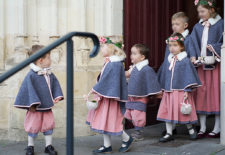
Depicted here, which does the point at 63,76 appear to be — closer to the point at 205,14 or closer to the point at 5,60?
the point at 5,60

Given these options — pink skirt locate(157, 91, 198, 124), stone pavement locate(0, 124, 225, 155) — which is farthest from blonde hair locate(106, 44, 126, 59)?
stone pavement locate(0, 124, 225, 155)

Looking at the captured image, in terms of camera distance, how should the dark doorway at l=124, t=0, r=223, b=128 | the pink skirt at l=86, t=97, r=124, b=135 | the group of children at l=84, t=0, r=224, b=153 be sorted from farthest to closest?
1. the dark doorway at l=124, t=0, r=223, b=128
2. the group of children at l=84, t=0, r=224, b=153
3. the pink skirt at l=86, t=97, r=124, b=135

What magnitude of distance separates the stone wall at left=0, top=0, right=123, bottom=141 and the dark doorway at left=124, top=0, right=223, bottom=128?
319 millimetres

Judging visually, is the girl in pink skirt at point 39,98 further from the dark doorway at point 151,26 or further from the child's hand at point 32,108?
the dark doorway at point 151,26

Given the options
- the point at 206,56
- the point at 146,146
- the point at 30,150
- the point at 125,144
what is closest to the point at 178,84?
the point at 206,56

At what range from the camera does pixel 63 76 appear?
5504 mm

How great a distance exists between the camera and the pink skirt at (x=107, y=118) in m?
4.55

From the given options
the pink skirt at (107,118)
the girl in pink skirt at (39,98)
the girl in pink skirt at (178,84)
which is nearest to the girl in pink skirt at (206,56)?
the girl in pink skirt at (178,84)

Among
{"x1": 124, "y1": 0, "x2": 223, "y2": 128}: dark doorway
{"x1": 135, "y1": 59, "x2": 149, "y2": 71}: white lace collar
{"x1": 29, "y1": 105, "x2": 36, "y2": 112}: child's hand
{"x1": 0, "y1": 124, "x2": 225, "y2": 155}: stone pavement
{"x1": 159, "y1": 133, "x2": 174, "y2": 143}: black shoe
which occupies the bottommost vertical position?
{"x1": 0, "y1": 124, "x2": 225, "y2": 155}: stone pavement

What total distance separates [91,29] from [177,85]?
151 centimetres

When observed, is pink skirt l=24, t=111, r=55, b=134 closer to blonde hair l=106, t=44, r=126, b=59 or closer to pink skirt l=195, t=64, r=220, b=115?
blonde hair l=106, t=44, r=126, b=59

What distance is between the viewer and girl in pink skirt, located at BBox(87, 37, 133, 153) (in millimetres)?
4535

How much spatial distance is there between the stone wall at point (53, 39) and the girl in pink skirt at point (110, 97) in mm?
886

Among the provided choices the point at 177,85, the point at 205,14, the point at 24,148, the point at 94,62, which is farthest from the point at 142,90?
the point at 24,148
